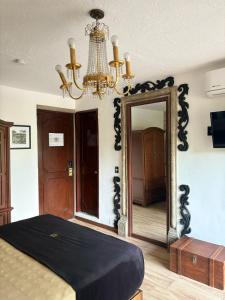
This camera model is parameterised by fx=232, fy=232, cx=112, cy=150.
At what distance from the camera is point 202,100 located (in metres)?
2.84

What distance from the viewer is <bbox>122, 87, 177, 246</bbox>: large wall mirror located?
3291 mm

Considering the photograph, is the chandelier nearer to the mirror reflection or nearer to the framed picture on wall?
the mirror reflection

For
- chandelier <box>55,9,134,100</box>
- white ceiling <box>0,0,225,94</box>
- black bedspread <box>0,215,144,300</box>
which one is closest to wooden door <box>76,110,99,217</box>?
white ceiling <box>0,0,225,94</box>

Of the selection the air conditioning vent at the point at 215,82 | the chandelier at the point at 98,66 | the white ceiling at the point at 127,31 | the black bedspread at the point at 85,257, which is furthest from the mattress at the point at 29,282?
the air conditioning vent at the point at 215,82

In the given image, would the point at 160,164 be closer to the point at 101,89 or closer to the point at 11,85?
the point at 101,89

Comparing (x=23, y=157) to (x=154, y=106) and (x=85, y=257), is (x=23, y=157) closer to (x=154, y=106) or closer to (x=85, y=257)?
(x=154, y=106)

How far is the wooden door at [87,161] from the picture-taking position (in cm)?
431

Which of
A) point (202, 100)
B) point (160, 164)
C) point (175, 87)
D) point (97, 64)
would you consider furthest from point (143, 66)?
point (160, 164)

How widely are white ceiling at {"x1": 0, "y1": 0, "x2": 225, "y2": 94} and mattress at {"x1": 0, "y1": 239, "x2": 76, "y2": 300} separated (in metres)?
1.74

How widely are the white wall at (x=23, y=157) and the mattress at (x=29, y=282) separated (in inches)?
80.4

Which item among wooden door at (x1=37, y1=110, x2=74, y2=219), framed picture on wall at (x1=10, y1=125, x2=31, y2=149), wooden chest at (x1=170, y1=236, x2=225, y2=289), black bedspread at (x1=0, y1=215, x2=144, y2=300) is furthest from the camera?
wooden door at (x1=37, y1=110, x2=74, y2=219)

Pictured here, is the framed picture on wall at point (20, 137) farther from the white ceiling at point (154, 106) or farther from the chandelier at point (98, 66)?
the chandelier at point (98, 66)

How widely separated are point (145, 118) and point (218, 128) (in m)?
1.23

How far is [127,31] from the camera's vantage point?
6.19 ft
